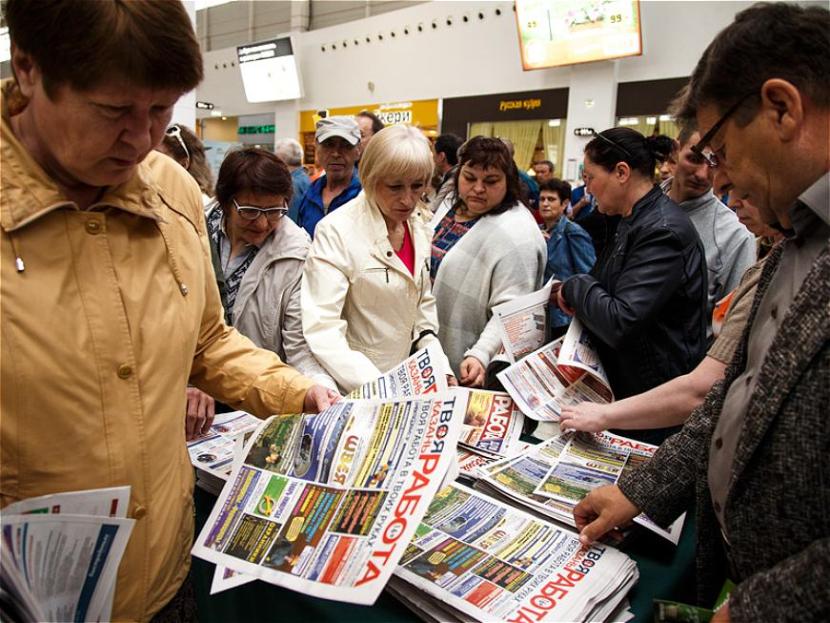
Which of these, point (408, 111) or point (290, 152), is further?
point (408, 111)

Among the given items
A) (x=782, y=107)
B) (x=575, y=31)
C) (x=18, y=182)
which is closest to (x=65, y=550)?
(x=18, y=182)

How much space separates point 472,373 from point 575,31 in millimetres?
7442

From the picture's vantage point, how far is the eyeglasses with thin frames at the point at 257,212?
1926mm

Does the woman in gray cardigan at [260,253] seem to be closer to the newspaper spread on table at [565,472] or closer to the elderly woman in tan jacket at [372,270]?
the elderly woman in tan jacket at [372,270]

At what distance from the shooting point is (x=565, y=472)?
1.39m

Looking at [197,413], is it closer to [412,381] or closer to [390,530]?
[412,381]

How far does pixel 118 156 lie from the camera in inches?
32.3

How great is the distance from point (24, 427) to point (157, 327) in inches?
8.5

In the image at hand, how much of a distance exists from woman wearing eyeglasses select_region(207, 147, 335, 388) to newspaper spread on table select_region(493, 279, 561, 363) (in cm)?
63

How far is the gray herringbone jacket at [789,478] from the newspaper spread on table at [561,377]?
0.87 meters

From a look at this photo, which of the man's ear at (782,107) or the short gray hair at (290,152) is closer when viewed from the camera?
the man's ear at (782,107)

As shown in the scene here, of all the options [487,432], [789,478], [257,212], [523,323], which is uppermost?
[257,212]

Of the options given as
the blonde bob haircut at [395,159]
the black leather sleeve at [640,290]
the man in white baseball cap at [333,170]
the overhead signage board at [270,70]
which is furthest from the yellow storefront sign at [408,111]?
the black leather sleeve at [640,290]

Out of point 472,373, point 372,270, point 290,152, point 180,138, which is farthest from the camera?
point 290,152
